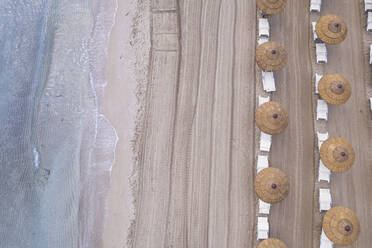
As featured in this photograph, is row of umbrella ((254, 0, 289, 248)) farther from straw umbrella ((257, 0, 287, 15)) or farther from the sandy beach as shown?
the sandy beach

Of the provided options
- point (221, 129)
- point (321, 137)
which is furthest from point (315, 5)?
point (221, 129)

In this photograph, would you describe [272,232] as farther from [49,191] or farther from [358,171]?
[49,191]

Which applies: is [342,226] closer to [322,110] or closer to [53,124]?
[322,110]

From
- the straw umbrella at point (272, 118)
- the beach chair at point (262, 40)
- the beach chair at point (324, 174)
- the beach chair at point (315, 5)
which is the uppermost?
the beach chair at point (315, 5)

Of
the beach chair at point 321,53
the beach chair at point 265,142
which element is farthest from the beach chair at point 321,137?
the beach chair at point 321,53

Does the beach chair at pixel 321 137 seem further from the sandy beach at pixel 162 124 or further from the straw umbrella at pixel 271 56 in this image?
the straw umbrella at pixel 271 56

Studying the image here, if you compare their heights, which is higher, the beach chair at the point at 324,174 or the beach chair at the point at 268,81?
the beach chair at the point at 268,81
